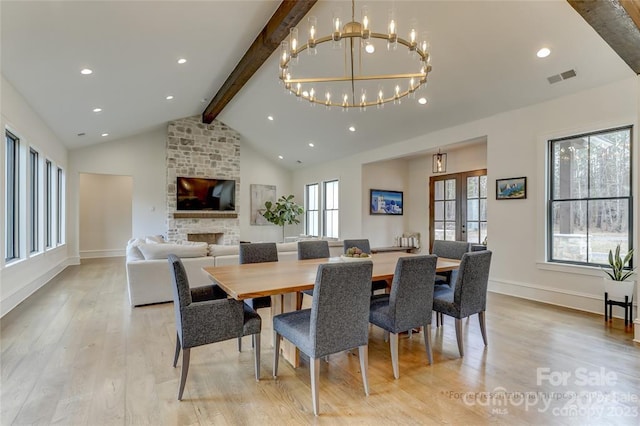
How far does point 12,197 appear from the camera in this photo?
4.56 meters

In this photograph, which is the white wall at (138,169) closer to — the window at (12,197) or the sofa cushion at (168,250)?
the window at (12,197)

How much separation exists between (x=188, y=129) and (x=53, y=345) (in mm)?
7038

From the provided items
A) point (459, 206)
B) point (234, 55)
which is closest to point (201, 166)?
point (234, 55)

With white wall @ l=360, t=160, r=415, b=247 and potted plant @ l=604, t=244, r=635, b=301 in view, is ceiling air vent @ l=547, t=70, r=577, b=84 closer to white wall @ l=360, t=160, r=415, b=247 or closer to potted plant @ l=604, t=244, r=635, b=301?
potted plant @ l=604, t=244, r=635, b=301

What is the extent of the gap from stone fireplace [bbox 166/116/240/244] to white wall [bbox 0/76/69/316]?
8.75ft

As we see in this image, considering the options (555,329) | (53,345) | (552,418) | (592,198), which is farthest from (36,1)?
(592,198)

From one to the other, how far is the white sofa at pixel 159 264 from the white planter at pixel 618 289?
15.6 ft

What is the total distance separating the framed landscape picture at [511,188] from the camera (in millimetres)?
4885

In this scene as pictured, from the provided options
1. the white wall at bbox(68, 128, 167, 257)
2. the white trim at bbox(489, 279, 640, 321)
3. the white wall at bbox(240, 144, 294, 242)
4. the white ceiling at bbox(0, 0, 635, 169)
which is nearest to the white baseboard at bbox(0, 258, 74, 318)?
the white wall at bbox(68, 128, 167, 257)

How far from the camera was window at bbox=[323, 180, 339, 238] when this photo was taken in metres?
9.04

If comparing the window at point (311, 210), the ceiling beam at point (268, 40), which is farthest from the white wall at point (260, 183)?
the ceiling beam at point (268, 40)

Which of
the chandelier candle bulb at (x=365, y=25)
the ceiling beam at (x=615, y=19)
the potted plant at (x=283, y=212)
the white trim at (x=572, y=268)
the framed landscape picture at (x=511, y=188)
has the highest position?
the ceiling beam at (x=615, y=19)

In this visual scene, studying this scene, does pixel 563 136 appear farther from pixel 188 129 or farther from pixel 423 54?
pixel 188 129

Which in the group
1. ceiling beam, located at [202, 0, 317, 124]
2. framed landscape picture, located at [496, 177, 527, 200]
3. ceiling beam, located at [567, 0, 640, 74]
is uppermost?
ceiling beam, located at [202, 0, 317, 124]
